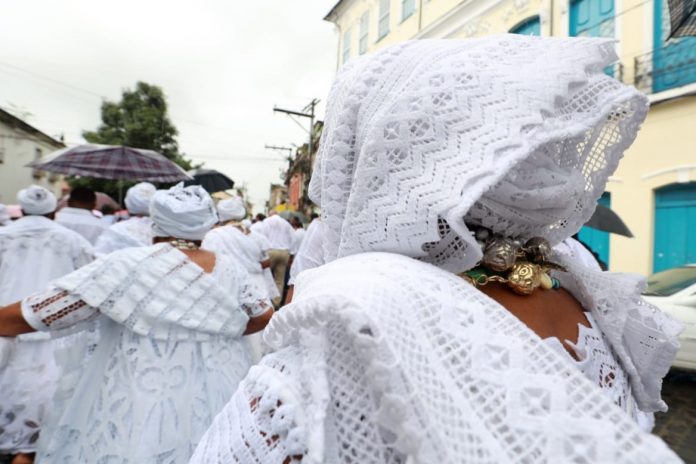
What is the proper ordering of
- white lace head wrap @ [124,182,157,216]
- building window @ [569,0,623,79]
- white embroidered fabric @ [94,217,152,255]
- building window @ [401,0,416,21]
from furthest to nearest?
building window @ [401,0,416,21] → building window @ [569,0,623,79] → white lace head wrap @ [124,182,157,216] → white embroidered fabric @ [94,217,152,255]

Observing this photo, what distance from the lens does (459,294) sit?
2.31ft

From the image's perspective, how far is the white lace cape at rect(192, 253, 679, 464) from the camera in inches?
22.0

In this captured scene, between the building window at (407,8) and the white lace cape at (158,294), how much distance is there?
1477cm

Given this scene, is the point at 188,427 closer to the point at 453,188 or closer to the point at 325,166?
the point at 325,166

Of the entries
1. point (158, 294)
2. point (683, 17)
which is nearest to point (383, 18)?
point (683, 17)

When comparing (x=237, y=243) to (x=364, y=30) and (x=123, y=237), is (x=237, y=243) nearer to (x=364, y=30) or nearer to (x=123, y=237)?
(x=123, y=237)

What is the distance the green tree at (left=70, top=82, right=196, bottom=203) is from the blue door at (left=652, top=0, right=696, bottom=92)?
69.0 ft

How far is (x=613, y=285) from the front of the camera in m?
1.08

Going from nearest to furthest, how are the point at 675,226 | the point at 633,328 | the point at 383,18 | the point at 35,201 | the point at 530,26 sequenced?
1. the point at 633,328
2. the point at 35,201
3. the point at 675,226
4. the point at 530,26
5. the point at 383,18

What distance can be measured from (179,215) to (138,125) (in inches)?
920

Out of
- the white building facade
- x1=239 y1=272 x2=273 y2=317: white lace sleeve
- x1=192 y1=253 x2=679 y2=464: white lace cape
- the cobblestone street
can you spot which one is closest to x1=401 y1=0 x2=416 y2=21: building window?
the cobblestone street

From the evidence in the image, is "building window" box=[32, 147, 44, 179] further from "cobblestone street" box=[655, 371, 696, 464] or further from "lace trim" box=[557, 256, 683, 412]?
"lace trim" box=[557, 256, 683, 412]

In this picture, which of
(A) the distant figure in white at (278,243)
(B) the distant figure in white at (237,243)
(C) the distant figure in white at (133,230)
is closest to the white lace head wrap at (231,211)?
(B) the distant figure in white at (237,243)

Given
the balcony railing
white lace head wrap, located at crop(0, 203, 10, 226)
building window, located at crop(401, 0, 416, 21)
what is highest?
building window, located at crop(401, 0, 416, 21)
